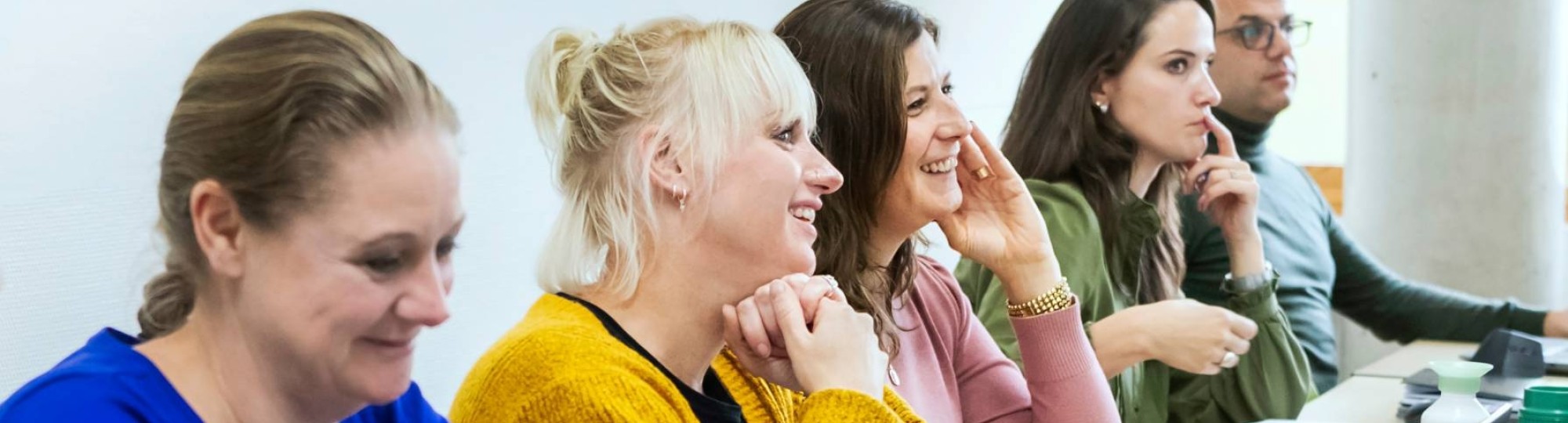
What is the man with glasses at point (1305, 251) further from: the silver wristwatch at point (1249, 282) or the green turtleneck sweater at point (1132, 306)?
the green turtleneck sweater at point (1132, 306)

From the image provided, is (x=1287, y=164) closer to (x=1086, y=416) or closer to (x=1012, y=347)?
(x=1012, y=347)

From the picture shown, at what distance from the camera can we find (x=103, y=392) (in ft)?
3.43

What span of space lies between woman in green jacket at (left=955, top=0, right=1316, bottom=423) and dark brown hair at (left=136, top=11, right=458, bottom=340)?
1560mm

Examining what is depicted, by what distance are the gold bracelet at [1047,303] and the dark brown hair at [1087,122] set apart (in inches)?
20.0

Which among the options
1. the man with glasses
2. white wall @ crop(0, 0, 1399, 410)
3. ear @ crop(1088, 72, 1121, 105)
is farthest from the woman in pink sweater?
the man with glasses

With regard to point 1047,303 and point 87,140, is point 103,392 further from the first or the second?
point 1047,303

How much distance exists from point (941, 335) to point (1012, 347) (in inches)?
11.2

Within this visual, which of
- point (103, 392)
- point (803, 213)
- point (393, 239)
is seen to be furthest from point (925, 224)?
point (103, 392)

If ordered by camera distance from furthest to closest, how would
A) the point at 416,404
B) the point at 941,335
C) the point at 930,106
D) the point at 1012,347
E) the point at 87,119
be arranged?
the point at 1012,347
the point at 941,335
the point at 930,106
the point at 87,119
the point at 416,404

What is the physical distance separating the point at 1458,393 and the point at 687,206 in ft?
3.89

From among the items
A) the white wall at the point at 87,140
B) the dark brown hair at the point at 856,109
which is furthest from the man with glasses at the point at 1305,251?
the white wall at the point at 87,140

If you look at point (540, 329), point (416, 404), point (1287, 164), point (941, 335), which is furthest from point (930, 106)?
point (1287, 164)

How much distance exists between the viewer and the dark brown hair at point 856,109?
1.90 m

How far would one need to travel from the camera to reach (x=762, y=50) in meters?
1.58
